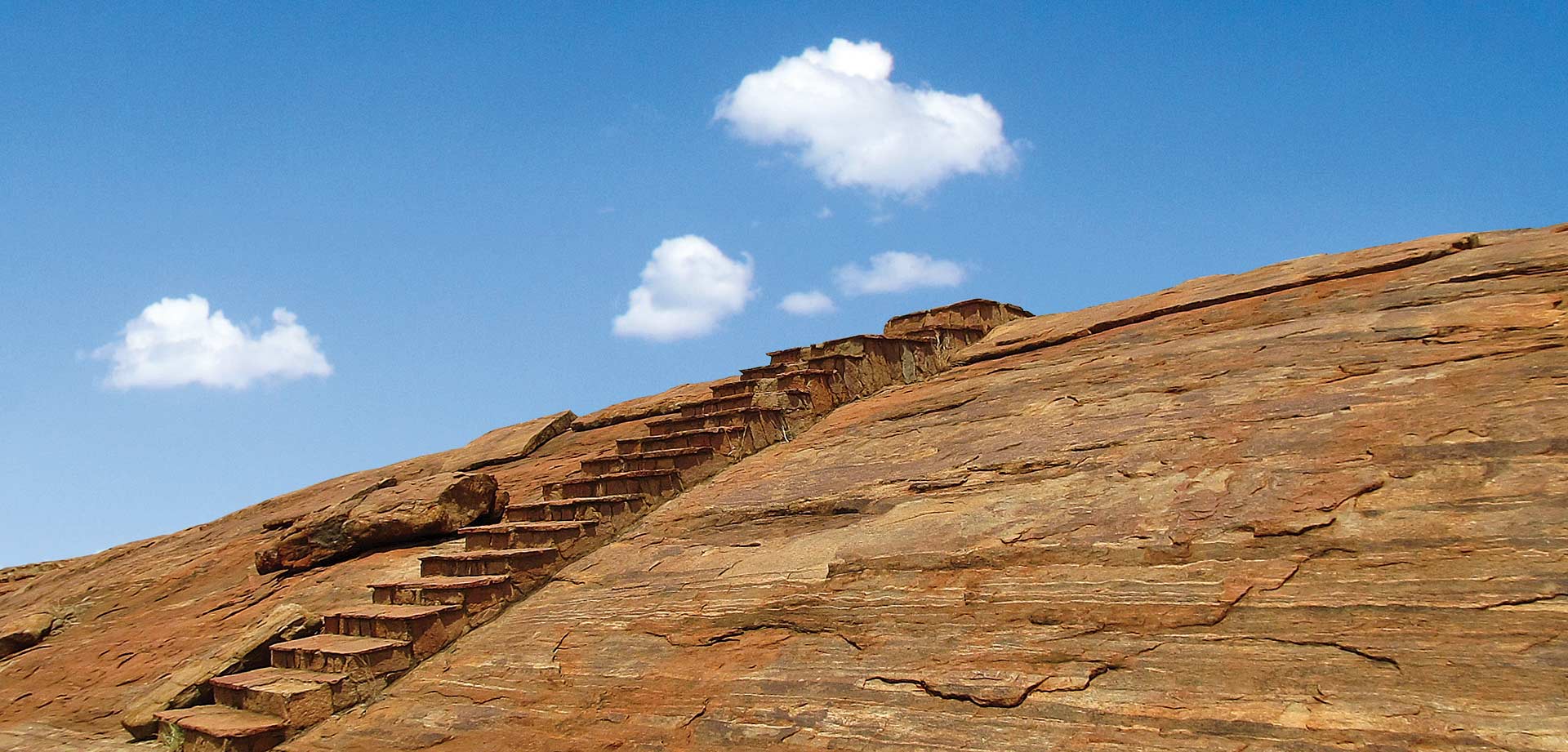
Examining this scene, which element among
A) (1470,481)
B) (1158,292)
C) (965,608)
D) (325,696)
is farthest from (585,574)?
(1158,292)

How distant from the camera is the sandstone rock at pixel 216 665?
7466 mm

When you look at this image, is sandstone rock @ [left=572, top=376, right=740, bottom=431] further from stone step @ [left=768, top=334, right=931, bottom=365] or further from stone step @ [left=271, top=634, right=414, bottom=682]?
stone step @ [left=271, top=634, right=414, bottom=682]

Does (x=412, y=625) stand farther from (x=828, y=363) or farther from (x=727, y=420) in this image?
(x=828, y=363)

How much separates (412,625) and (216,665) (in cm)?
175

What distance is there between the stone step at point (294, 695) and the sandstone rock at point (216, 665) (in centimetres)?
38

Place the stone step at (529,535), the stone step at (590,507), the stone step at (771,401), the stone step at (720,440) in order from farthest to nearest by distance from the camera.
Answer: the stone step at (771,401) < the stone step at (720,440) < the stone step at (590,507) < the stone step at (529,535)

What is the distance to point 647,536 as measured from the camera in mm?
7781

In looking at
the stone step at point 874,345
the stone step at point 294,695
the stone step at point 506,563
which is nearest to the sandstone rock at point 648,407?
the stone step at point 874,345

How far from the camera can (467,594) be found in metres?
7.38

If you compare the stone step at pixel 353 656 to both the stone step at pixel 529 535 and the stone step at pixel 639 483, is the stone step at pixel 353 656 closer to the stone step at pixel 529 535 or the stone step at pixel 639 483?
the stone step at pixel 529 535

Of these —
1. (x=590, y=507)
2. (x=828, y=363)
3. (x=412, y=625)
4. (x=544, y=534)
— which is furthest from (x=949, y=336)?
(x=412, y=625)

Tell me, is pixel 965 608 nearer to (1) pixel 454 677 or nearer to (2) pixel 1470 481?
(2) pixel 1470 481

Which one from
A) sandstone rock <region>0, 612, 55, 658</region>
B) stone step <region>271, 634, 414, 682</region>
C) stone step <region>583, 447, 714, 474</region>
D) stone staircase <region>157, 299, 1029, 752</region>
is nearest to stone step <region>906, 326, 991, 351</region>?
stone staircase <region>157, 299, 1029, 752</region>

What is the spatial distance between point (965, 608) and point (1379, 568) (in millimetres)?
1836
